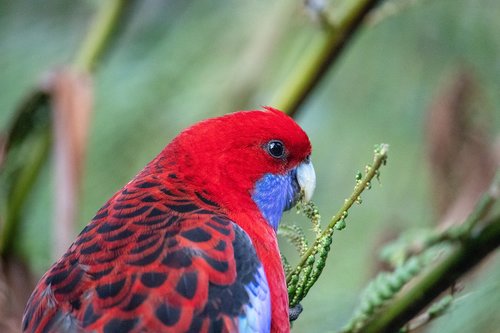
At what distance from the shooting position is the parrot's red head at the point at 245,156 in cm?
215

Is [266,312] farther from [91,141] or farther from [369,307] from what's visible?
[91,141]

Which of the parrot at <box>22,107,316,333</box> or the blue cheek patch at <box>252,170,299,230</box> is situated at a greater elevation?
the blue cheek patch at <box>252,170,299,230</box>

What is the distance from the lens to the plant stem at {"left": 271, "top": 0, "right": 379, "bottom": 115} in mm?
2385

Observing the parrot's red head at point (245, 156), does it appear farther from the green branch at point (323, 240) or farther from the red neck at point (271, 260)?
the green branch at point (323, 240)

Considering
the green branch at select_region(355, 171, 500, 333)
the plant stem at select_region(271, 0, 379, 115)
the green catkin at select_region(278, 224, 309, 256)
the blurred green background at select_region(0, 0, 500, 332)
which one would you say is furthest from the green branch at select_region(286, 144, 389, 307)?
the blurred green background at select_region(0, 0, 500, 332)

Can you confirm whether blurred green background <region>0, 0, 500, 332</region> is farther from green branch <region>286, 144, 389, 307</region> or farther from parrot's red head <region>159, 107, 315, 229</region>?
green branch <region>286, 144, 389, 307</region>

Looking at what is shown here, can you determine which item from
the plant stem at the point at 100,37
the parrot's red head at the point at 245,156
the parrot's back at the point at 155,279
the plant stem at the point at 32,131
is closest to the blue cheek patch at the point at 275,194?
the parrot's red head at the point at 245,156

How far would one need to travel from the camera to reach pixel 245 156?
2211mm

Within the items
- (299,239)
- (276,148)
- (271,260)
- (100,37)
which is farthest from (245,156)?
(100,37)

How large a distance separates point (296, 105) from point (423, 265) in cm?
89

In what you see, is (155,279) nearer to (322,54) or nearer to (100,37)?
(322,54)

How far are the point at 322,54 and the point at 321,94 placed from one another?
41.2 inches

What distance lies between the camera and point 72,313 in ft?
5.60

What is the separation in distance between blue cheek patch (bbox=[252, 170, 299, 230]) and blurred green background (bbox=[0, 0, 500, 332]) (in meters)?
0.62
